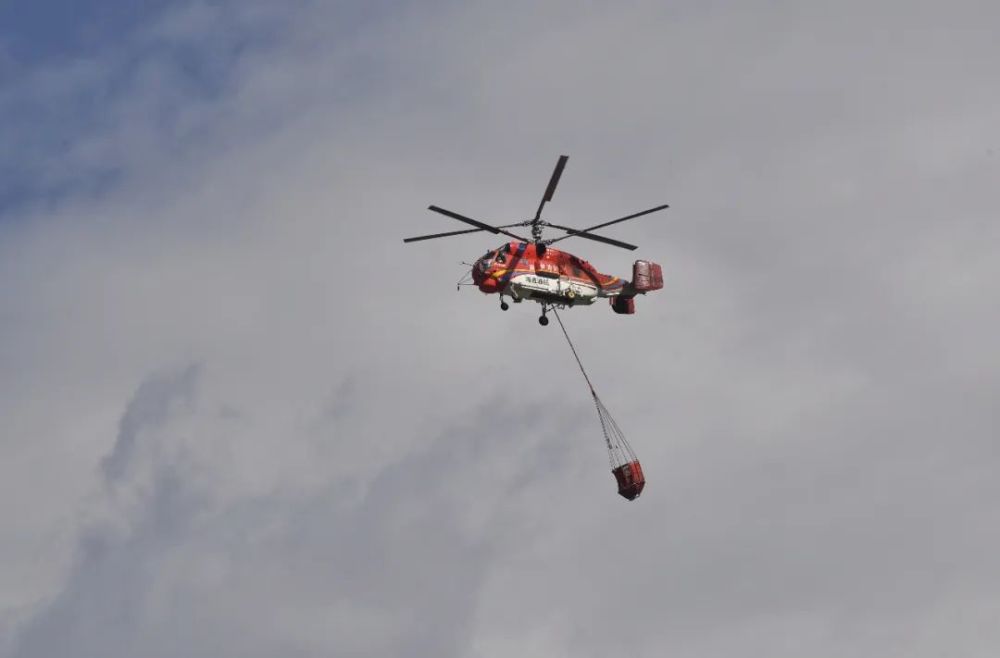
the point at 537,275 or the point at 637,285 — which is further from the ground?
the point at 637,285

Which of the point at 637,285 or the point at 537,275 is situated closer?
the point at 537,275

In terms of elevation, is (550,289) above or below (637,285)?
below

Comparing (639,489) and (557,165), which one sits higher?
(557,165)

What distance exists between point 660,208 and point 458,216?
31.8 ft

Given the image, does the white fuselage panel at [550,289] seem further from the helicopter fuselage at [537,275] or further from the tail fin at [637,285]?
the tail fin at [637,285]

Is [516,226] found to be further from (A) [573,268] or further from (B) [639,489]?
(B) [639,489]

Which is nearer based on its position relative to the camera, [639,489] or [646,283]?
[639,489]

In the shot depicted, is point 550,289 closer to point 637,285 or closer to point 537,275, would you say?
point 537,275

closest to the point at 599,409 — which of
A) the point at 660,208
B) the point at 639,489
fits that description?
the point at 639,489

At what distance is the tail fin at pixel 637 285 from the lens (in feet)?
316

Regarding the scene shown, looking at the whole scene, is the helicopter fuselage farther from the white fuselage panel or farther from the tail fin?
the tail fin

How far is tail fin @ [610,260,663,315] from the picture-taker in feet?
316

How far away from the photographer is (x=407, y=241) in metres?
86.2

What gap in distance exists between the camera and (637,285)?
96.4 m
